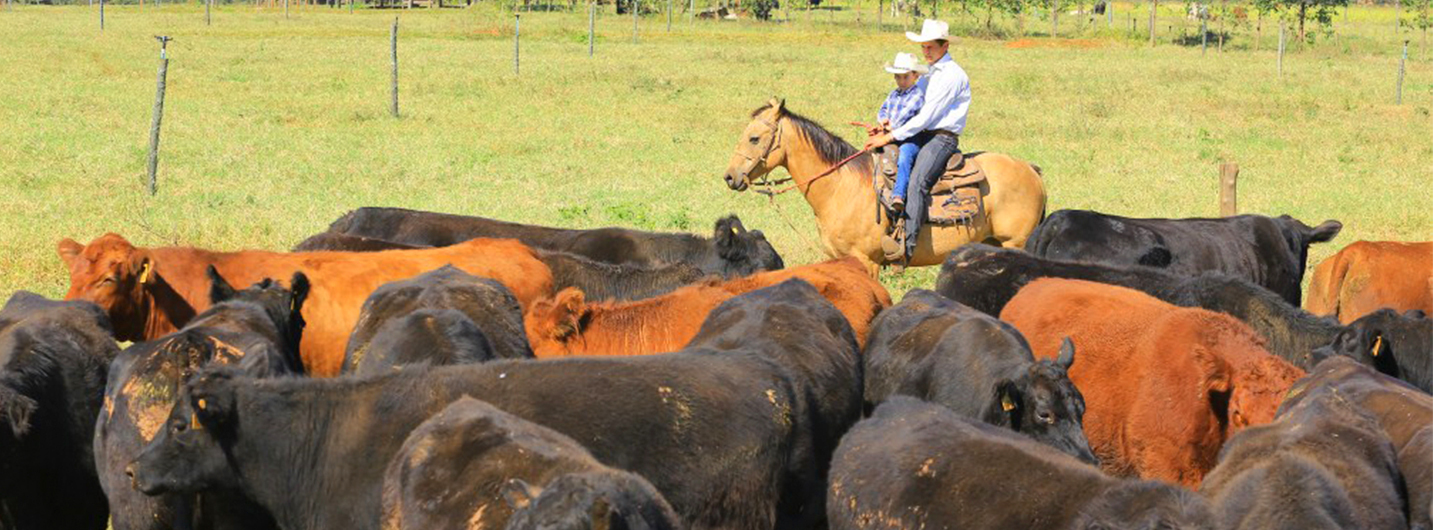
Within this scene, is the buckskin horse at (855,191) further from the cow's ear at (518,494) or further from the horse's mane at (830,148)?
the cow's ear at (518,494)

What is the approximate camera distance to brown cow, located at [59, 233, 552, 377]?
27.8 ft

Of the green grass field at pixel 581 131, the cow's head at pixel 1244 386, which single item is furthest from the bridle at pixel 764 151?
the cow's head at pixel 1244 386

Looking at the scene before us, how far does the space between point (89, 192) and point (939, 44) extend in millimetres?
9683

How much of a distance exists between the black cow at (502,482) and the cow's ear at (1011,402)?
2163mm

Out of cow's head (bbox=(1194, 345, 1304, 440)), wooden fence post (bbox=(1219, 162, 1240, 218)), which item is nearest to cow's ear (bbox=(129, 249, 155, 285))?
cow's head (bbox=(1194, 345, 1304, 440))

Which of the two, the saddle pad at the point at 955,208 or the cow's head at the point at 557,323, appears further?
the saddle pad at the point at 955,208

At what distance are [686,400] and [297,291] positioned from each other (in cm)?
303

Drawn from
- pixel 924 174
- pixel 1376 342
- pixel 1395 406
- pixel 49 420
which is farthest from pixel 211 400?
pixel 924 174

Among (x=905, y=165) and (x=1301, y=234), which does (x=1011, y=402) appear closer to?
(x=1301, y=234)

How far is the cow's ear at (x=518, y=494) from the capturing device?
4367 mm

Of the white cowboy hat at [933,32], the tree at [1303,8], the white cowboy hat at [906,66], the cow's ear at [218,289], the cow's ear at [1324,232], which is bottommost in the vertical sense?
the cow's ear at [218,289]

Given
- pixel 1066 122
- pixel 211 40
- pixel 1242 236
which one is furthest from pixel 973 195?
pixel 211 40

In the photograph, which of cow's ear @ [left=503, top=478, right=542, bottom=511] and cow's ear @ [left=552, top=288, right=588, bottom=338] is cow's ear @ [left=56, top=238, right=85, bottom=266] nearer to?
cow's ear @ [left=552, top=288, right=588, bottom=338]

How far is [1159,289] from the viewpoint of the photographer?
9.20 m
